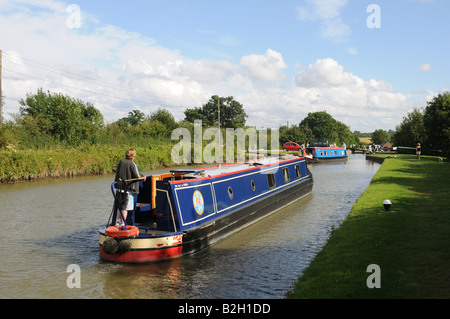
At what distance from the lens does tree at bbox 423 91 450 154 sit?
87.6ft

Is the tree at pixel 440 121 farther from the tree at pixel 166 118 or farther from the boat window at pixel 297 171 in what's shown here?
the tree at pixel 166 118

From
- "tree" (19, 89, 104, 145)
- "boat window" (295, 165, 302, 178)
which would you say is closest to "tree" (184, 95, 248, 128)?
"tree" (19, 89, 104, 145)

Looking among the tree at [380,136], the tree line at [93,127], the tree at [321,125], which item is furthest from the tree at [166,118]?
the tree at [380,136]

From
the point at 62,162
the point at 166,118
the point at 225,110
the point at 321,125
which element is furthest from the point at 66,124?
the point at 321,125

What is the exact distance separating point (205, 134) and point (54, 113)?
1664cm

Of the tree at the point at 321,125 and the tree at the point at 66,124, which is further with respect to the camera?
the tree at the point at 321,125

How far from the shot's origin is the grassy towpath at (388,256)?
17.7 ft

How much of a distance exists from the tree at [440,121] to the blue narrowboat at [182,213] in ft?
62.6

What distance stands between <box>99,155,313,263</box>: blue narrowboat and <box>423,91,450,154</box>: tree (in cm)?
1907

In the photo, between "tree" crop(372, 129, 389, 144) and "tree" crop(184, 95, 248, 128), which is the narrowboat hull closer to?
"tree" crop(184, 95, 248, 128)

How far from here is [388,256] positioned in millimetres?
6773

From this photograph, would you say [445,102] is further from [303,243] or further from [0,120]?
[0,120]

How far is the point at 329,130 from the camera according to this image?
285 feet
